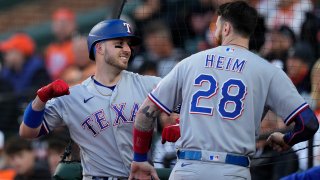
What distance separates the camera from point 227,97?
5988 mm

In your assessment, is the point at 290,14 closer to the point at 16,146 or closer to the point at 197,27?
the point at 197,27

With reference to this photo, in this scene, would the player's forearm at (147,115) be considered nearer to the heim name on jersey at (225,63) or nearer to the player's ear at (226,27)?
the heim name on jersey at (225,63)

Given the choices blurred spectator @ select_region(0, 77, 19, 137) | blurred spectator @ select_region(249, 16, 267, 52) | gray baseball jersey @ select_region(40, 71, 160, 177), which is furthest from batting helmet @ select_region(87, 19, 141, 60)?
blurred spectator @ select_region(0, 77, 19, 137)

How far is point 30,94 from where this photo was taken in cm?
1168

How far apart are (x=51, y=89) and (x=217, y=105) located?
1.18m

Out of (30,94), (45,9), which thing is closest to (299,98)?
(30,94)

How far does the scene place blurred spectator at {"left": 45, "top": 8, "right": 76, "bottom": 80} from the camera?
13.4m

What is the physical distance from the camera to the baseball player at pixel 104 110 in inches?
269

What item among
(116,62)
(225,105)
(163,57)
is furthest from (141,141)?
(163,57)

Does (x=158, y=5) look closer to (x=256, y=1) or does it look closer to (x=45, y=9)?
(x=256, y=1)

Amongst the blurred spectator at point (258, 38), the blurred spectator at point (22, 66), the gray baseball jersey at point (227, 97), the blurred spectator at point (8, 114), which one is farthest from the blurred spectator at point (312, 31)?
the blurred spectator at point (22, 66)

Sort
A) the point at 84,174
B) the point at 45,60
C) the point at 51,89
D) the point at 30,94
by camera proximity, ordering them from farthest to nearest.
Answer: the point at 45,60
the point at 30,94
the point at 84,174
the point at 51,89

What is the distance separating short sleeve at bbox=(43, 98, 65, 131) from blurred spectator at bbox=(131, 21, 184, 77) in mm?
3827

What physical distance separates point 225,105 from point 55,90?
3.91ft
